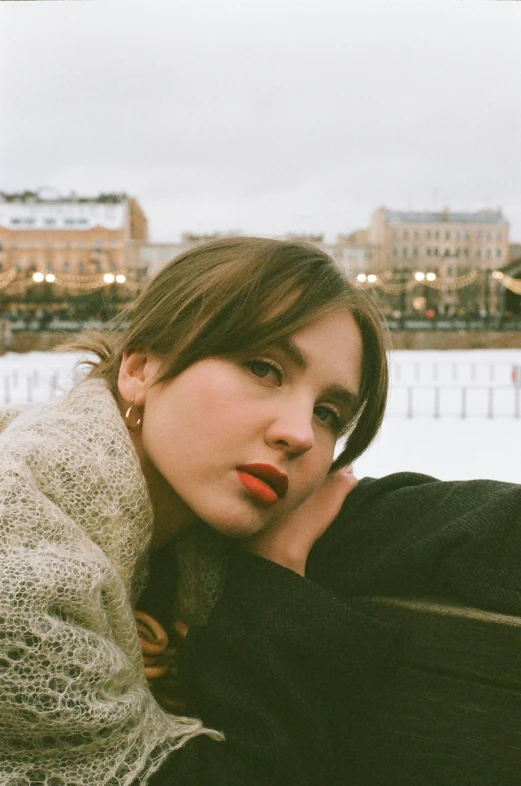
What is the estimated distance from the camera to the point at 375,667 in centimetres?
102

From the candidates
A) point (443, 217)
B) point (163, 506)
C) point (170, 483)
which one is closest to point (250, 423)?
point (170, 483)

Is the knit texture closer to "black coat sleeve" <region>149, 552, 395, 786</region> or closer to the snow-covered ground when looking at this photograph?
"black coat sleeve" <region>149, 552, 395, 786</region>

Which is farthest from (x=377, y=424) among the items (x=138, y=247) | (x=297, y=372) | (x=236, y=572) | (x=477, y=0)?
(x=138, y=247)

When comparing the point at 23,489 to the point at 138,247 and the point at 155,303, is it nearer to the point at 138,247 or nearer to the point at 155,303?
the point at 155,303

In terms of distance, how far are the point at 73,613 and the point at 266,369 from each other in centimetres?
43

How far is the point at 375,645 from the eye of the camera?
100 cm

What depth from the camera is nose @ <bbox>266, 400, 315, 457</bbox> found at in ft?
3.17

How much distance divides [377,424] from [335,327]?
227 mm

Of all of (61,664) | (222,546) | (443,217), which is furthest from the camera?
(443,217)

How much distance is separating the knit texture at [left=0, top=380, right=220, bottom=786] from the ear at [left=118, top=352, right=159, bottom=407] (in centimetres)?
9

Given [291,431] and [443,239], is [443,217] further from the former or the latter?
[291,431]

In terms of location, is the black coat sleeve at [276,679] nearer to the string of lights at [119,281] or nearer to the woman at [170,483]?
the woman at [170,483]

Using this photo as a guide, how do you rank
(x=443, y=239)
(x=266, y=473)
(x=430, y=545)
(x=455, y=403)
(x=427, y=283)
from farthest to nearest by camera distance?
(x=443, y=239) < (x=427, y=283) < (x=455, y=403) < (x=430, y=545) < (x=266, y=473)

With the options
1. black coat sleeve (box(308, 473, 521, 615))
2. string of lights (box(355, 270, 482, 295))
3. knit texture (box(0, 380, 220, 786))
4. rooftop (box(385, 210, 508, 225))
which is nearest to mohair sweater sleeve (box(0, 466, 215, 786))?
knit texture (box(0, 380, 220, 786))
